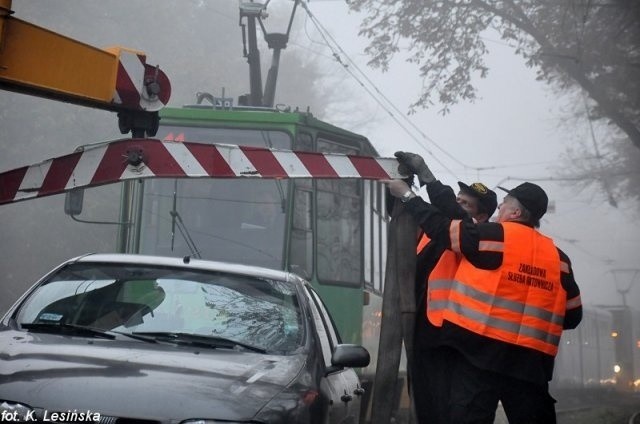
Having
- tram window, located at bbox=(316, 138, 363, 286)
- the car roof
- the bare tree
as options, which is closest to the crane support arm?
the car roof

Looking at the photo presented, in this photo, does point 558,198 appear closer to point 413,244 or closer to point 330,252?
point 330,252

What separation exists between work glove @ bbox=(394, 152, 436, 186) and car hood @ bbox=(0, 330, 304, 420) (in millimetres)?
1546

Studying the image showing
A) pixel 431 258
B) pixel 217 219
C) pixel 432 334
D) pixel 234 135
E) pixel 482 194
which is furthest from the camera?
pixel 234 135

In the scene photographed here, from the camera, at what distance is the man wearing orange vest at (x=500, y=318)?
5.54 m

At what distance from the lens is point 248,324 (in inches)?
219

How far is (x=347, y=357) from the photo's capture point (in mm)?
5707

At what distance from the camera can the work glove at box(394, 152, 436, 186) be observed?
6.14 m

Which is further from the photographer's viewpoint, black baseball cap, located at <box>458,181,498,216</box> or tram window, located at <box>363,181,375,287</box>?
tram window, located at <box>363,181,375,287</box>

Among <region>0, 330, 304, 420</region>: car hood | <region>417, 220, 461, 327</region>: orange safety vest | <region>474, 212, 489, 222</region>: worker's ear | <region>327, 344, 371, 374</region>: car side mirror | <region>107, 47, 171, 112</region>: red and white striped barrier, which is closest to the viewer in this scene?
<region>0, 330, 304, 420</region>: car hood

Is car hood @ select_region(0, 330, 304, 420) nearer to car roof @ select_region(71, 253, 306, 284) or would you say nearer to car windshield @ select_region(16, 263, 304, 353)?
car windshield @ select_region(16, 263, 304, 353)

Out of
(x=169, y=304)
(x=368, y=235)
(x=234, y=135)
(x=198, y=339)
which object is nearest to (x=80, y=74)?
(x=169, y=304)

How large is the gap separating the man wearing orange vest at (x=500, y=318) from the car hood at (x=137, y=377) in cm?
100

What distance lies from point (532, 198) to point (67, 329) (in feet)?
8.79

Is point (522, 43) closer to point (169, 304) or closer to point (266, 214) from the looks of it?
point (266, 214)
